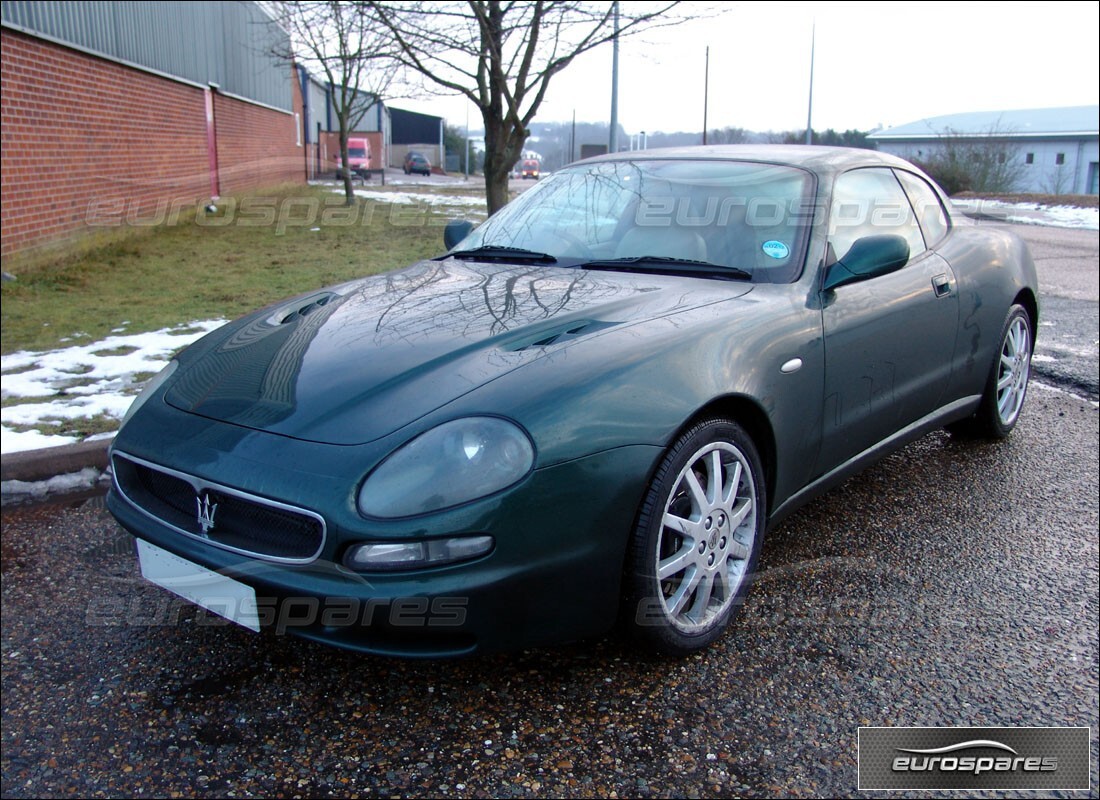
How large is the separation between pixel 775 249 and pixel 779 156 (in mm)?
668

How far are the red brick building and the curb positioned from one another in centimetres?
567

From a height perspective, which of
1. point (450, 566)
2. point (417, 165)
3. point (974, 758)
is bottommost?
point (974, 758)

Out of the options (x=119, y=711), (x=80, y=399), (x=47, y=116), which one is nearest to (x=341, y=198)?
(x=47, y=116)

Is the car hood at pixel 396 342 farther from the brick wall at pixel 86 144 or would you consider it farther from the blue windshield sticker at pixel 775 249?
the brick wall at pixel 86 144

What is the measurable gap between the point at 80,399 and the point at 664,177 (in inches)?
133

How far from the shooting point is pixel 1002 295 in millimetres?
4051

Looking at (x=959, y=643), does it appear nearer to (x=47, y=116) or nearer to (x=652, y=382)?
(x=652, y=382)

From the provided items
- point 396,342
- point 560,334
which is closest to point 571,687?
point 560,334

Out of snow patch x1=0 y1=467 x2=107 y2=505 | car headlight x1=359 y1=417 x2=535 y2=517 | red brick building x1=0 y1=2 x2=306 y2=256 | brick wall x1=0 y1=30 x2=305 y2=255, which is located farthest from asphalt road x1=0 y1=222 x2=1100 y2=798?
red brick building x1=0 y1=2 x2=306 y2=256

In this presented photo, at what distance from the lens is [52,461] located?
12.8ft

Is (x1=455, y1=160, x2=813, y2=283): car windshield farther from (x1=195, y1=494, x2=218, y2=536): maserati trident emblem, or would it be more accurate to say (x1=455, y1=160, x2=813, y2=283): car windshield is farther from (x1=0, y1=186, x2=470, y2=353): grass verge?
(x1=0, y1=186, x2=470, y2=353): grass verge

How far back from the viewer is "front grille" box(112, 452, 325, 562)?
205 centimetres

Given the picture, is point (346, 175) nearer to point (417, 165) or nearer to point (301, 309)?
point (301, 309)

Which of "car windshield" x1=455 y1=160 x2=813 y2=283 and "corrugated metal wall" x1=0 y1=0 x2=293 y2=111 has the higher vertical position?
"corrugated metal wall" x1=0 y1=0 x2=293 y2=111
